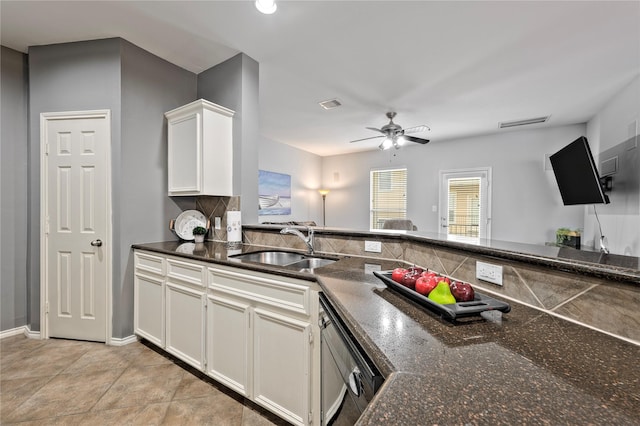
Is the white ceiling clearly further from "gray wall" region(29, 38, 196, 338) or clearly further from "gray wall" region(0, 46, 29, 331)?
"gray wall" region(0, 46, 29, 331)

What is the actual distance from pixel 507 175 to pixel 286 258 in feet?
16.0

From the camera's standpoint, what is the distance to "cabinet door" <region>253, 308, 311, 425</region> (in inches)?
53.6

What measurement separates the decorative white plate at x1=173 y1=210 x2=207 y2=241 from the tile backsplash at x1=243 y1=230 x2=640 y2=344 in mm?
2212

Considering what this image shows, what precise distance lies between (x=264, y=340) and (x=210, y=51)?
2.54 metres

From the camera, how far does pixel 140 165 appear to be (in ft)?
8.21

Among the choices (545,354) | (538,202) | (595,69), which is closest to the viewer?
(545,354)

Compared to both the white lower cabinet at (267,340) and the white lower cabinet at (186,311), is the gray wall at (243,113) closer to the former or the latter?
the white lower cabinet at (186,311)

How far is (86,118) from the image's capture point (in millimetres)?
2363

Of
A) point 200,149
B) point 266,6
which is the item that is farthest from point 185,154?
point 266,6

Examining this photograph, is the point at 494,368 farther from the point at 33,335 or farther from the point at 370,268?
the point at 33,335

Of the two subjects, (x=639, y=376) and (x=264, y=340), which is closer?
(x=639, y=376)

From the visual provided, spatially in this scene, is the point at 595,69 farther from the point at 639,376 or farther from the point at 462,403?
the point at 462,403

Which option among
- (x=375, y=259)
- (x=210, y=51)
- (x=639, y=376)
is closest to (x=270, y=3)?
(x=210, y=51)

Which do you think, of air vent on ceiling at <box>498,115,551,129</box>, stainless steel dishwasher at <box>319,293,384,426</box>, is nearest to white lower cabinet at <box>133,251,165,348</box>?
stainless steel dishwasher at <box>319,293,384,426</box>
